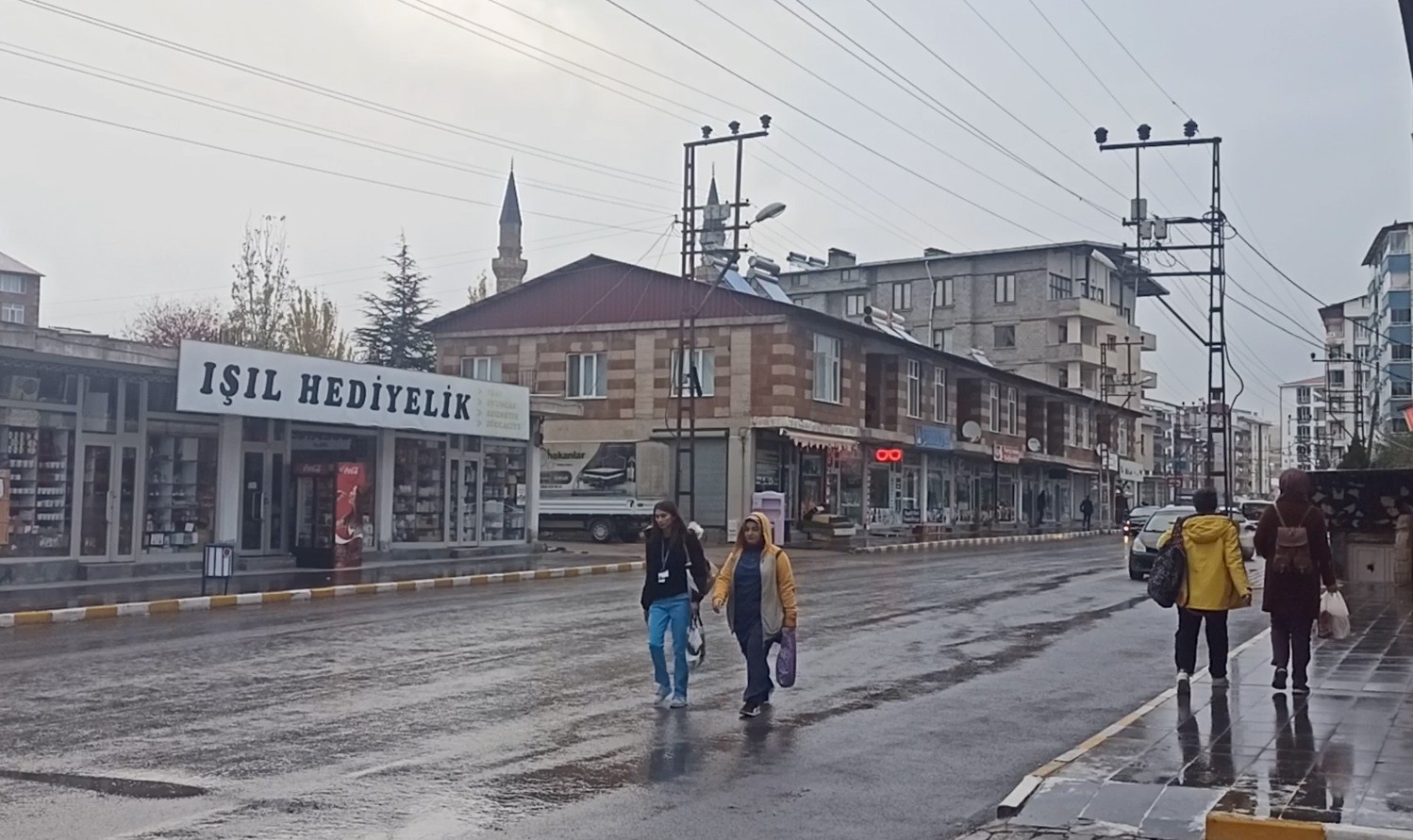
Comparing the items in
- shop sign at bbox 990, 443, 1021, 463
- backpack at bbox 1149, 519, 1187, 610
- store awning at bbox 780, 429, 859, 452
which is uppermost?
shop sign at bbox 990, 443, 1021, 463

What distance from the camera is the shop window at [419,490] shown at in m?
32.0

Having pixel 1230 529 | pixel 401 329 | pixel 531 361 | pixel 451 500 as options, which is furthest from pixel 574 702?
pixel 401 329

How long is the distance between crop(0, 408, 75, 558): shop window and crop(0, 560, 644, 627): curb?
413 cm

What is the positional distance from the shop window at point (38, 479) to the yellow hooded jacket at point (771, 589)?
54.9ft

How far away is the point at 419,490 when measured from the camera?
32.5 m

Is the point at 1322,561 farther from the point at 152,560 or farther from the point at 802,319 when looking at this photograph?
the point at 802,319

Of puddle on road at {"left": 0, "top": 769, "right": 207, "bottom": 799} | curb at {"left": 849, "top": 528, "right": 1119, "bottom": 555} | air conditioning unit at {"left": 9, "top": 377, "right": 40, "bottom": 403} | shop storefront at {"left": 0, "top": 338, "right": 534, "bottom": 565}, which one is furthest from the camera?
curb at {"left": 849, "top": 528, "right": 1119, "bottom": 555}

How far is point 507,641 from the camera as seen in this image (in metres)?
16.1

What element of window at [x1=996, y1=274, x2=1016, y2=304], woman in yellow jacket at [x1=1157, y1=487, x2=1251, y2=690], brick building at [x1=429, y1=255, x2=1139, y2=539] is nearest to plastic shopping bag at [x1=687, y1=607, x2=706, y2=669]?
woman in yellow jacket at [x1=1157, y1=487, x2=1251, y2=690]

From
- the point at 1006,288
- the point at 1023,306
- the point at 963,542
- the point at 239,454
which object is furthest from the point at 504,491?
the point at 1006,288

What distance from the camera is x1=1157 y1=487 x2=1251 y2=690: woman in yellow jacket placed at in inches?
463

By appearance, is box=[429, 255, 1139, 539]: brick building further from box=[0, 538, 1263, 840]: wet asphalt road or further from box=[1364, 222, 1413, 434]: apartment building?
box=[1364, 222, 1413, 434]: apartment building

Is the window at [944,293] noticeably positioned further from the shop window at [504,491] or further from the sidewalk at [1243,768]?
the sidewalk at [1243,768]

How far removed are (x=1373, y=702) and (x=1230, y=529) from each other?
1698 millimetres
